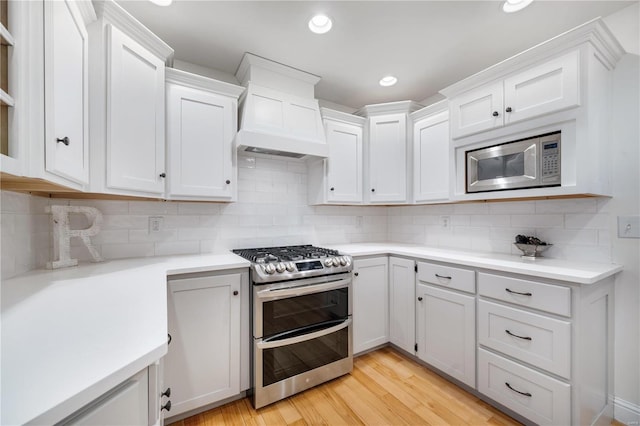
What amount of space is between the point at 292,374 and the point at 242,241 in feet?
3.84

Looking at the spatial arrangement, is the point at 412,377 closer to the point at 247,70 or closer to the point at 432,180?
the point at 432,180

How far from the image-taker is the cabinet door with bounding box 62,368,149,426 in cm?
53

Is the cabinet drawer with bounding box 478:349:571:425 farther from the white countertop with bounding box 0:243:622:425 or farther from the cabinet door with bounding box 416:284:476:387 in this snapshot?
the white countertop with bounding box 0:243:622:425

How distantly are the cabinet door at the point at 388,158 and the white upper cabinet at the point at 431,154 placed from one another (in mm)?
117

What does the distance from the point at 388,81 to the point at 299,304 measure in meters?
2.21

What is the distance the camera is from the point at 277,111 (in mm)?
2236

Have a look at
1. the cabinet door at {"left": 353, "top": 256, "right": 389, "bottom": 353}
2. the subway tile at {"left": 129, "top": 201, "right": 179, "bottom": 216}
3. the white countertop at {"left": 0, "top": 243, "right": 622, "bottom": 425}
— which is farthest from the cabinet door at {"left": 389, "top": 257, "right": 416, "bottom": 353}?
the subway tile at {"left": 129, "top": 201, "right": 179, "bottom": 216}

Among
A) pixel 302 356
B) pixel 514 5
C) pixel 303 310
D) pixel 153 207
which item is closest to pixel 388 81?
pixel 514 5

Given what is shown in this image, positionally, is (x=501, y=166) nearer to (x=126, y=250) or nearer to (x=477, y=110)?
(x=477, y=110)

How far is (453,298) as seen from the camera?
6.48 ft

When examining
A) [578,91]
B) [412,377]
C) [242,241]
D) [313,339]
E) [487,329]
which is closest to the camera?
[578,91]

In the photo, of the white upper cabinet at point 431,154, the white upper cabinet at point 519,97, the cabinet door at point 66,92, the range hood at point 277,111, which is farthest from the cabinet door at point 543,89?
the cabinet door at point 66,92

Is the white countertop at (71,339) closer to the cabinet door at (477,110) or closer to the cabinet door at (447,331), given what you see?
the cabinet door at (447,331)

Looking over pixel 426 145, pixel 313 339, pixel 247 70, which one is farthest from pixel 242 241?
pixel 426 145
